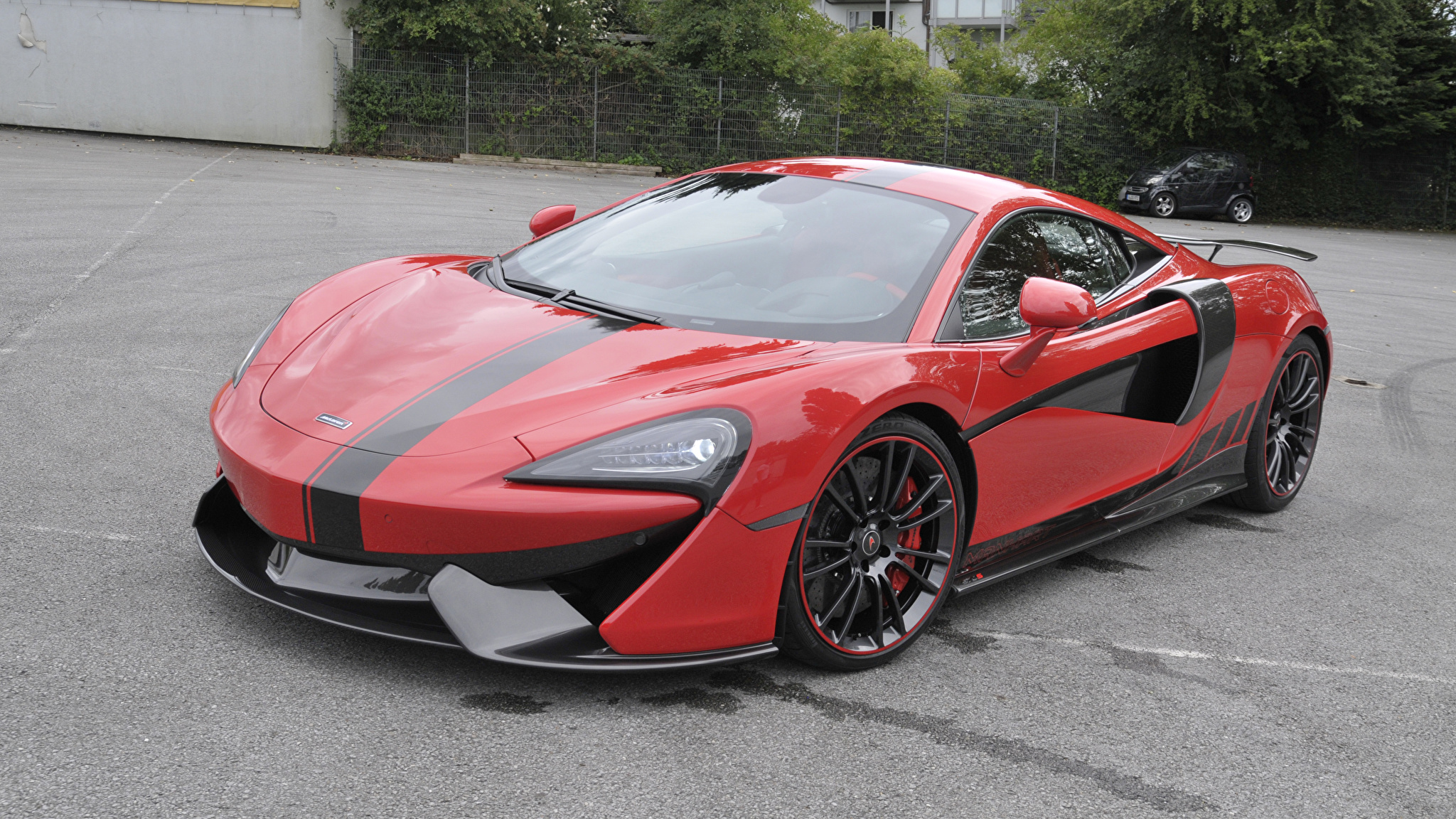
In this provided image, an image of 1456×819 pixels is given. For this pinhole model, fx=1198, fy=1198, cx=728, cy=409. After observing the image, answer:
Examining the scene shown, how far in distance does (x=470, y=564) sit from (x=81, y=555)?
4.54ft

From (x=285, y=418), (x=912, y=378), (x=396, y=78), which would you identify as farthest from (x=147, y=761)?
(x=396, y=78)

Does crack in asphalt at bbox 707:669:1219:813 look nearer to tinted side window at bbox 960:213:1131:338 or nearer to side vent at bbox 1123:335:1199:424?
tinted side window at bbox 960:213:1131:338

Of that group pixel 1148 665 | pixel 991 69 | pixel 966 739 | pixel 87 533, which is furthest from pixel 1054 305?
pixel 991 69

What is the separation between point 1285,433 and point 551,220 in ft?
9.81

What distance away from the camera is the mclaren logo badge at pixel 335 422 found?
271 cm

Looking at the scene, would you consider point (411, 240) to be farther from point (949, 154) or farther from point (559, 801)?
point (949, 154)

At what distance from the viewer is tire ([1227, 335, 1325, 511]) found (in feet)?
14.9

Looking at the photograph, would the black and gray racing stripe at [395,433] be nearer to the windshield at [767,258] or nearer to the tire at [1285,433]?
the windshield at [767,258]

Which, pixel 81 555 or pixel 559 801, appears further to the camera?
pixel 81 555

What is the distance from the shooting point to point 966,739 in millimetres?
2648

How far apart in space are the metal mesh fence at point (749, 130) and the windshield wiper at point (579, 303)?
17.9 metres

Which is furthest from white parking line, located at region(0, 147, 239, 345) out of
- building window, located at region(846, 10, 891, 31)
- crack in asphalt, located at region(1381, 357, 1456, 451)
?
building window, located at region(846, 10, 891, 31)

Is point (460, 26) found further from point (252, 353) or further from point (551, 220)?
point (252, 353)

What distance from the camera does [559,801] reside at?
224cm
